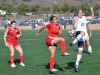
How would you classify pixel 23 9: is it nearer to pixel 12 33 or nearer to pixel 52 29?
pixel 12 33

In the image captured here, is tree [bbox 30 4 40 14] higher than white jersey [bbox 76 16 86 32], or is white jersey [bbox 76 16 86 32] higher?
white jersey [bbox 76 16 86 32]

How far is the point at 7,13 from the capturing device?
10006cm

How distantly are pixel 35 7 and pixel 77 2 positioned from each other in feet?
103

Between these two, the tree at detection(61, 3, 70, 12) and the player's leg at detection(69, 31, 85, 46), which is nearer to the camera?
the player's leg at detection(69, 31, 85, 46)

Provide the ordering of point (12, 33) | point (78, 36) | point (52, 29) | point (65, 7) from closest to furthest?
1. point (52, 29)
2. point (78, 36)
3. point (12, 33)
4. point (65, 7)

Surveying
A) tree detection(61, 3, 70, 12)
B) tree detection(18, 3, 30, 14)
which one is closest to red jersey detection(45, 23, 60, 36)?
tree detection(18, 3, 30, 14)

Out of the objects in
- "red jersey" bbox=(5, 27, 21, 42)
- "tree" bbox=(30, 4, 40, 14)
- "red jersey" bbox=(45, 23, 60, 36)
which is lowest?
"tree" bbox=(30, 4, 40, 14)

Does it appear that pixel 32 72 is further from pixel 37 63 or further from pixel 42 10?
pixel 42 10

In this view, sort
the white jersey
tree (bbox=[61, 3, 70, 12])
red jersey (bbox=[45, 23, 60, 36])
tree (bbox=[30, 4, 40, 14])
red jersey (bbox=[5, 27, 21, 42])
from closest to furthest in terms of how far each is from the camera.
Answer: red jersey (bbox=[45, 23, 60, 36])
the white jersey
red jersey (bbox=[5, 27, 21, 42])
tree (bbox=[30, 4, 40, 14])
tree (bbox=[61, 3, 70, 12])

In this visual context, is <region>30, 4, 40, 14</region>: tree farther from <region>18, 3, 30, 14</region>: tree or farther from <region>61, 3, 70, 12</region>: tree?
<region>61, 3, 70, 12</region>: tree

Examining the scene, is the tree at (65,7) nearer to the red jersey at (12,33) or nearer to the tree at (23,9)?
the tree at (23,9)

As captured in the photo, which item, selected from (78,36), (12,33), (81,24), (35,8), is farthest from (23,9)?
(78,36)

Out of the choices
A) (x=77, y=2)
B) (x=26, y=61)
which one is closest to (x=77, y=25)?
(x=26, y=61)

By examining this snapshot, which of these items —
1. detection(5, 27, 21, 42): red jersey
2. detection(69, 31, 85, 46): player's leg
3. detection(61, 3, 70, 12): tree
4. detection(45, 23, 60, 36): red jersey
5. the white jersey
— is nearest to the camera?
detection(45, 23, 60, 36): red jersey
